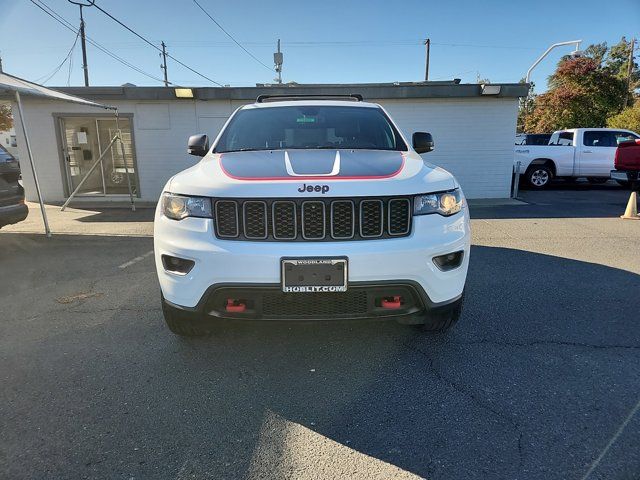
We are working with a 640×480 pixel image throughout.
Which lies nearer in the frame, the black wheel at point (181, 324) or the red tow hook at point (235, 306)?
the red tow hook at point (235, 306)

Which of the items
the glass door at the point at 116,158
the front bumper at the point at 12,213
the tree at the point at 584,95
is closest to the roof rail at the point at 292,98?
the front bumper at the point at 12,213

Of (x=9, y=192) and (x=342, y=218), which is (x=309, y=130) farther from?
(x=9, y=192)

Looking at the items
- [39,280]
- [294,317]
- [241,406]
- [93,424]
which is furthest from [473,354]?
[39,280]

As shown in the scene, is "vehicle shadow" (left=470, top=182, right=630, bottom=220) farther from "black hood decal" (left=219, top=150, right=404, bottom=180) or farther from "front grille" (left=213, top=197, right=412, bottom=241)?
"front grille" (left=213, top=197, right=412, bottom=241)

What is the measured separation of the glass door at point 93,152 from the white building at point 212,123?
6 centimetres

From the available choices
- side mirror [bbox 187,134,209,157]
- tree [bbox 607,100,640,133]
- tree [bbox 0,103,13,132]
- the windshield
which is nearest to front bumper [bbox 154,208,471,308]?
the windshield

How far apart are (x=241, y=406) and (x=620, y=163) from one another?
1107cm

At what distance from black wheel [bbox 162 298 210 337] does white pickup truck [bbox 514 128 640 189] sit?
1334cm

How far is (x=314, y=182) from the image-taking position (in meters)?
2.61

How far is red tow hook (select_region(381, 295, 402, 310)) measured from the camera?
2627 millimetres

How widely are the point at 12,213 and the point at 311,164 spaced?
219 inches

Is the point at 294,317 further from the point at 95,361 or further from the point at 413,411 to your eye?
the point at 95,361

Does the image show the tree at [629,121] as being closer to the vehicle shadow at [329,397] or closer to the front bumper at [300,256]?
the vehicle shadow at [329,397]

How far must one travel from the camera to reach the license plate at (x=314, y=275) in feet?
8.15
